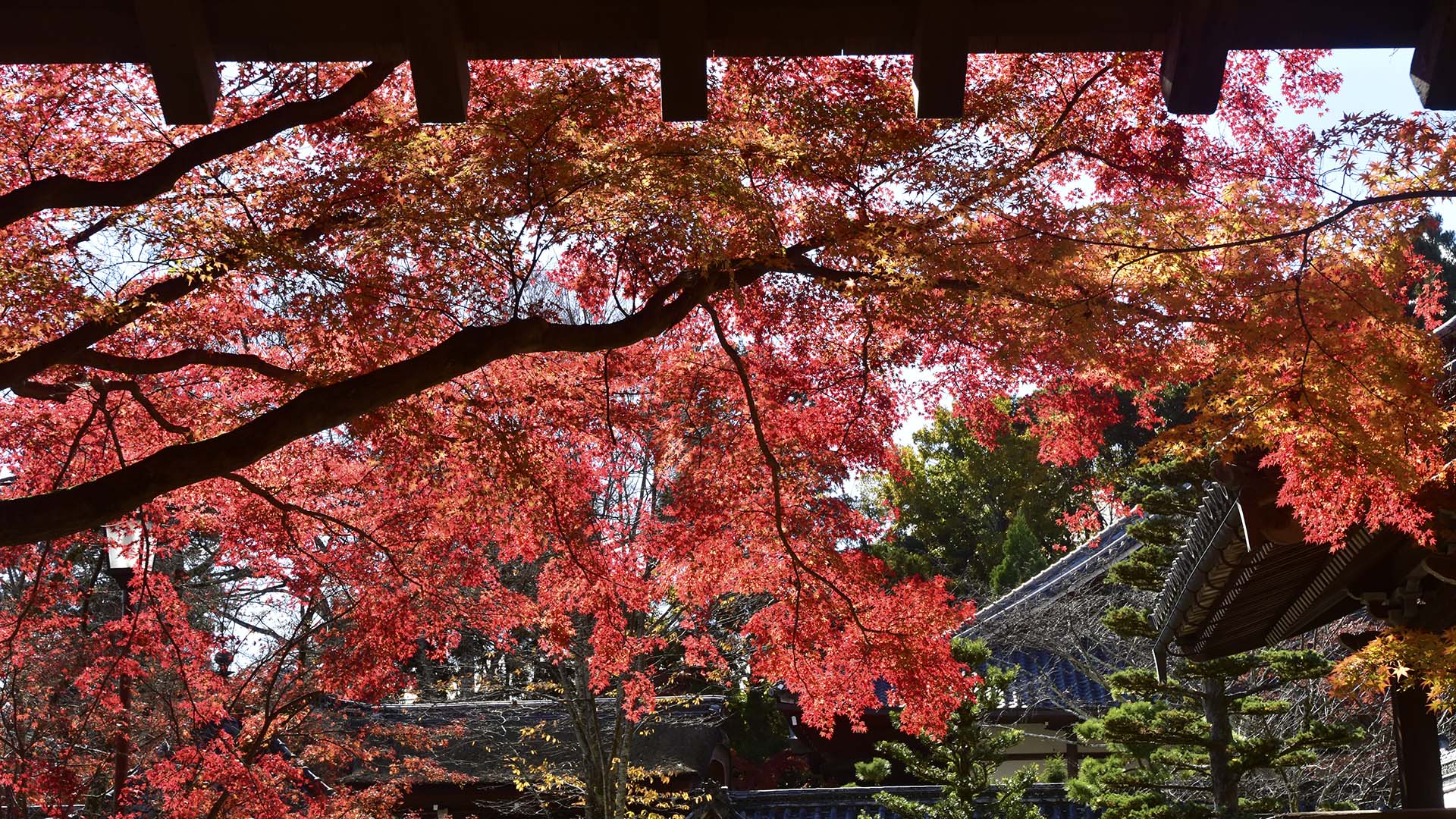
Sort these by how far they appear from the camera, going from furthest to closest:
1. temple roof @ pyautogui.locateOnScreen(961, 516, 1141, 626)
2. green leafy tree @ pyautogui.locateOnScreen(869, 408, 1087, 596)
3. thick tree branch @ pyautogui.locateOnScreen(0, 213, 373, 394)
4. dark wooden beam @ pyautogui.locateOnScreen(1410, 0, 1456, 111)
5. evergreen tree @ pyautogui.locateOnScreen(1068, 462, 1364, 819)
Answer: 1. green leafy tree @ pyautogui.locateOnScreen(869, 408, 1087, 596)
2. temple roof @ pyautogui.locateOnScreen(961, 516, 1141, 626)
3. evergreen tree @ pyautogui.locateOnScreen(1068, 462, 1364, 819)
4. thick tree branch @ pyautogui.locateOnScreen(0, 213, 373, 394)
5. dark wooden beam @ pyautogui.locateOnScreen(1410, 0, 1456, 111)

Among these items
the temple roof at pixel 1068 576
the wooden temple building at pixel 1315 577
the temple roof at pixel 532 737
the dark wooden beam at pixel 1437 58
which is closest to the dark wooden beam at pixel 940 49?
the dark wooden beam at pixel 1437 58

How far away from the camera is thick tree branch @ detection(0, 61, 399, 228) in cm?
397

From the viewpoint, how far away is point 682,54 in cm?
288

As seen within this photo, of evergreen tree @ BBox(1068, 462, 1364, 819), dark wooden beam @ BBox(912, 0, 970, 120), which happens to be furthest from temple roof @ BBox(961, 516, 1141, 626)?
dark wooden beam @ BBox(912, 0, 970, 120)

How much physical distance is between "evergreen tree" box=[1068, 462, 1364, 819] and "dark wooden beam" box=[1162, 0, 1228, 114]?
6840 millimetres

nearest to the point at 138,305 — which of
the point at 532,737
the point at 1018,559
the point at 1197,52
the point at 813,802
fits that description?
the point at 1197,52

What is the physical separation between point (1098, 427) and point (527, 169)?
200 inches

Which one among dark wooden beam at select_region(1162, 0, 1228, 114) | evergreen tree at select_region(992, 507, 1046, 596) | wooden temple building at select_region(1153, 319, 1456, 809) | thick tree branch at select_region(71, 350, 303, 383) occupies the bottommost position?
wooden temple building at select_region(1153, 319, 1456, 809)

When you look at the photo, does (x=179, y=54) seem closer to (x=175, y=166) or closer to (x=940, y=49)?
(x=175, y=166)

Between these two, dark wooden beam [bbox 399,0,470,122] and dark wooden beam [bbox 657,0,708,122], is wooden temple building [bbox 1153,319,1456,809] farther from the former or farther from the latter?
dark wooden beam [bbox 399,0,470,122]

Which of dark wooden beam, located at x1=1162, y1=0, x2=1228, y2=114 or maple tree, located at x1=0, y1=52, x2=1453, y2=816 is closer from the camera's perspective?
dark wooden beam, located at x1=1162, y1=0, x2=1228, y2=114

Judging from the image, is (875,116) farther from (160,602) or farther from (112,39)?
(160,602)

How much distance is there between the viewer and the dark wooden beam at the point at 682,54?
9.27ft

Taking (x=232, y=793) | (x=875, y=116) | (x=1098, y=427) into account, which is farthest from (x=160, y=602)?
(x=1098, y=427)
